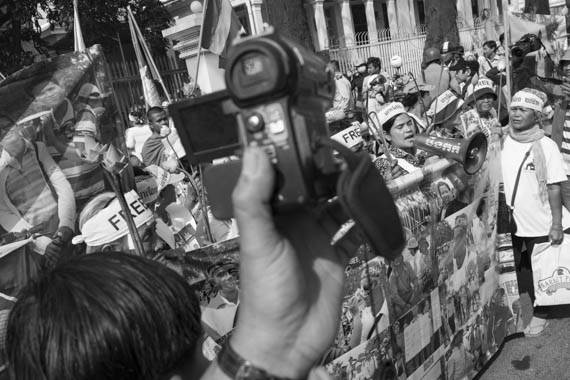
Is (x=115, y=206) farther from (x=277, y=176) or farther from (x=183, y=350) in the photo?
(x=277, y=176)

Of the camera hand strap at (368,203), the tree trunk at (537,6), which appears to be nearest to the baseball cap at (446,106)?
the tree trunk at (537,6)

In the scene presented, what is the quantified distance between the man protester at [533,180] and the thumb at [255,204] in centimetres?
335

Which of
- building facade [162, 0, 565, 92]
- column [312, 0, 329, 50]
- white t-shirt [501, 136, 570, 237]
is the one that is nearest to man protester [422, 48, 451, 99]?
white t-shirt [501, 136, 570, 237]

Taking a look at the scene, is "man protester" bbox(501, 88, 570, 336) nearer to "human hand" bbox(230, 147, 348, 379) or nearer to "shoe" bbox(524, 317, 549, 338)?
"shoe" bbox(524, 317, 549, 338)

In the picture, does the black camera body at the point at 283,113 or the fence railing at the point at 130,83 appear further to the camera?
the fence railing at the point at 130,83

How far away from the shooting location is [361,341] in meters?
2.34

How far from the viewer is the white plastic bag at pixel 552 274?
373cm

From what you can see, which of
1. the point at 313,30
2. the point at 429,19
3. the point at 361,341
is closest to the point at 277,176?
the point at 361,341

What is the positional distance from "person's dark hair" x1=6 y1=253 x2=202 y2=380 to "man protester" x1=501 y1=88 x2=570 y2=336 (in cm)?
327

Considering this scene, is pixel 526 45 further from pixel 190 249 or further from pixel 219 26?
pixel 190 249

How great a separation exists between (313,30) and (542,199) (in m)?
26.4

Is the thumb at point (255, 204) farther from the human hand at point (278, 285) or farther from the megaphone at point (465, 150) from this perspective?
the megaphone at point (465, 150)

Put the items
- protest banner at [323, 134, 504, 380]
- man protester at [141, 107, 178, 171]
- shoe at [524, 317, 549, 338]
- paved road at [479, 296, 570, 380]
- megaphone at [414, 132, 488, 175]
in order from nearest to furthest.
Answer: protest banner at [323, 134, 504, 380] < megaphone at [414, 132, 488, 175] < paved road at [479, 296, 570, 380] < shoe at [524, 317, 549, 338] < man protester at [141, 107, 178, 171]

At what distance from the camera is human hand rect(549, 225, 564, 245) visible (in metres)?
3.72
